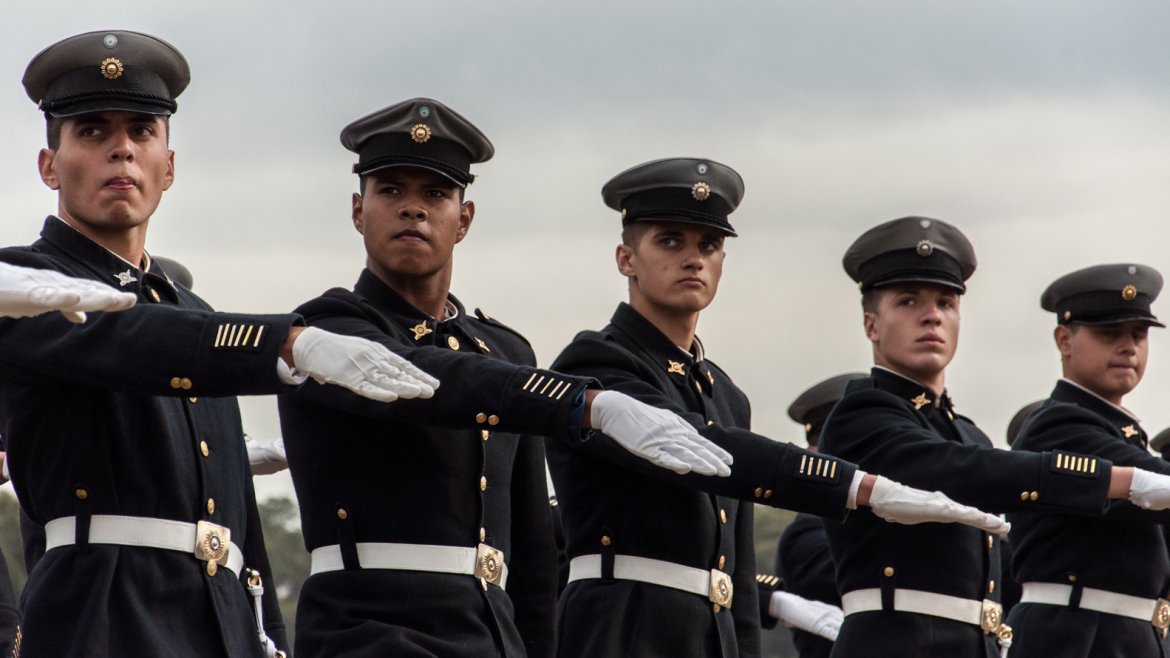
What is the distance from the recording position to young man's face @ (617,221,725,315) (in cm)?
862

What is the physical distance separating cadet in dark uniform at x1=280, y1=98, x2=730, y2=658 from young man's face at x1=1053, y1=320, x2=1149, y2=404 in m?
4.43

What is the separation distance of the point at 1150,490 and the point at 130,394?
513cm

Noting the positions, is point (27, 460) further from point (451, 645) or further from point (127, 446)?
point (451, 645)

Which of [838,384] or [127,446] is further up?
[838,384]

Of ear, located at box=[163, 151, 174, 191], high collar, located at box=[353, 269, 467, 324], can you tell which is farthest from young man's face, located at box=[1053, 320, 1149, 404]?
ear, located at box=[163, 151, 174, 191]

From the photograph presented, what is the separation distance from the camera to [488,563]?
698 centimetres

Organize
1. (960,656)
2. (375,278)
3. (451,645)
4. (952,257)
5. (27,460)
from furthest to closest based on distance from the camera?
(952,257), (960,656), (375,278), (451,645), (27,460)

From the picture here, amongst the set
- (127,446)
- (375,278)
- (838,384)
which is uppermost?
(838,384)

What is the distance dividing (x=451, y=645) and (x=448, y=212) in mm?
1665

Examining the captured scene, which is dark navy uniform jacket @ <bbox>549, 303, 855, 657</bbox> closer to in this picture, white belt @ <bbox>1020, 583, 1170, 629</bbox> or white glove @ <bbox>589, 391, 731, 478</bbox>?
white glove @ <bbox>589, 391, 731, 478</bbox>

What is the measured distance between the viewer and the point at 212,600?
6223 millimetres

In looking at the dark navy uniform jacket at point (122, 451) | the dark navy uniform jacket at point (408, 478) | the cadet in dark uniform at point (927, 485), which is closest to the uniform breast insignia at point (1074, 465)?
the cadet in dark uniform at point (927, 485)

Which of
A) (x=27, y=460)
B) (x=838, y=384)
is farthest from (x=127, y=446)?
(x=838, y=384)

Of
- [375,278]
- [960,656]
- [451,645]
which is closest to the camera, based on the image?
[451,645]
